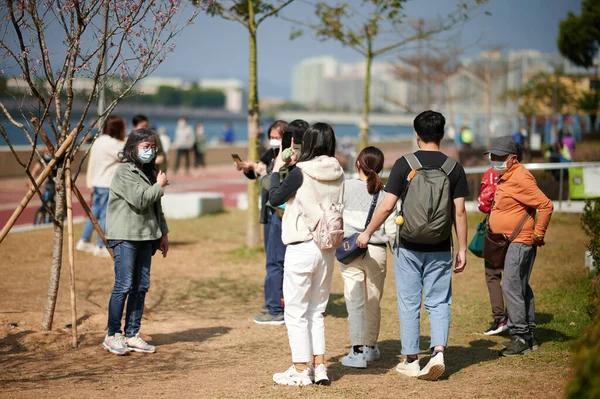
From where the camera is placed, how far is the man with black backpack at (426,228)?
579cm

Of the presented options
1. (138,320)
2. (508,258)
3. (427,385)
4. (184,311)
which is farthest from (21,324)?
(508,258)

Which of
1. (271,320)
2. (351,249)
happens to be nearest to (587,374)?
(351,249)

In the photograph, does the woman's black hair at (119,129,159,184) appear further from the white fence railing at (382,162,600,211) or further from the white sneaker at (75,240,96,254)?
the white fence railing at (382,162,600,211)

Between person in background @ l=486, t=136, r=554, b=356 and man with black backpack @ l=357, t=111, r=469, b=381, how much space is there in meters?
0.94

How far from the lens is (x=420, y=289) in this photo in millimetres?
6035

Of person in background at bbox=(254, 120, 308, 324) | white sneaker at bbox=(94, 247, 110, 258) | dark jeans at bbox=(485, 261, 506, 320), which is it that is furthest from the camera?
white sneaker at bbox=(94, 247, 110, 258)

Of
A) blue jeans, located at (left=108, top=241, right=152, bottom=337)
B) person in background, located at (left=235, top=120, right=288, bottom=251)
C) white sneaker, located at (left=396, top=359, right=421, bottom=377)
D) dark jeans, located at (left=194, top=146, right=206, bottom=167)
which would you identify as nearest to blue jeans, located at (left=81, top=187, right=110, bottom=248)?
person in background, located at (left=235, top=120, right=288, bottom=251)

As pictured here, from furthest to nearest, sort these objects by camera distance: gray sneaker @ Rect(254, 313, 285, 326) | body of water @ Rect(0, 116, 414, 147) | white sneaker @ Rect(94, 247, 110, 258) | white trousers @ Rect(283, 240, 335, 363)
Result: body of water @ Rect(0, 116, 414, 147) → white sneaker @ Rect(94, 247, 110, 258) → gray sneaker @ Rect(254, 313, 285, 326) → white trousers @ Rect(283, 240, 335, 363)

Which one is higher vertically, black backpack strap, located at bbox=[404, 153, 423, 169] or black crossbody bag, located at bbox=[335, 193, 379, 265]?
black backpack strap, located at bbox=[404, 153, 423, 169]

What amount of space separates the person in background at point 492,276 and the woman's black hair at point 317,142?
2059mm

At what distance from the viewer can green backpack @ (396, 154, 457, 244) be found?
5.77 metres

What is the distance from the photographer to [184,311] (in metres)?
8.72

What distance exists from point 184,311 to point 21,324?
188 cm

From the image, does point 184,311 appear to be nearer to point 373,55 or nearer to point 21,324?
point 21,324
